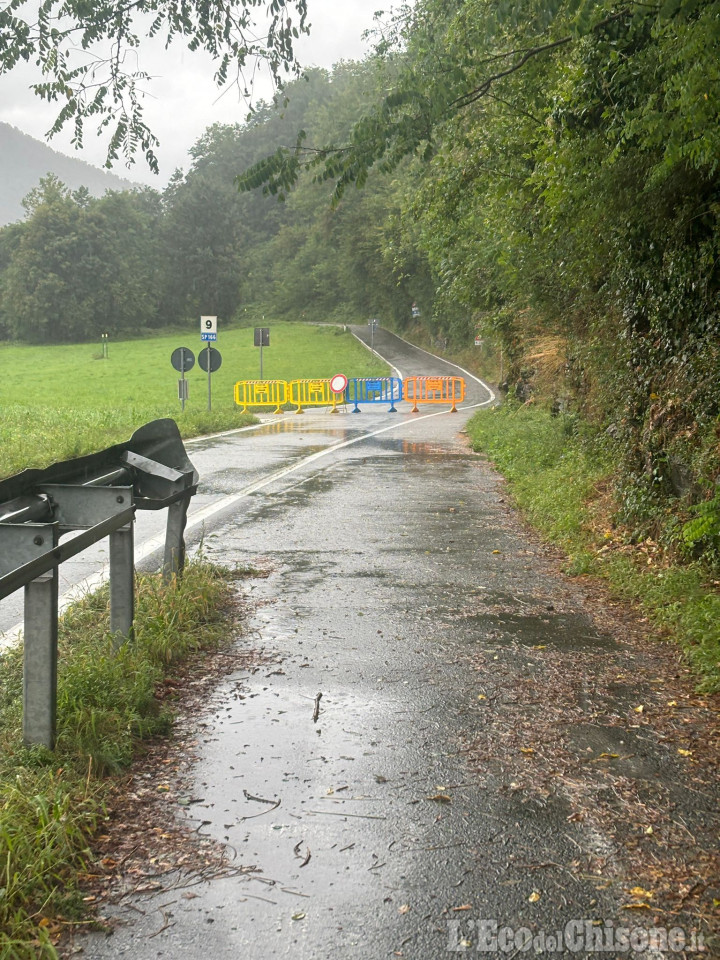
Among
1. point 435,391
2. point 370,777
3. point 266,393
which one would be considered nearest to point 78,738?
point 370,777

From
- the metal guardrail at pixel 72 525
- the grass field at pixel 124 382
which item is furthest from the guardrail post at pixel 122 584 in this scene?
the grass field at pixel 124 382

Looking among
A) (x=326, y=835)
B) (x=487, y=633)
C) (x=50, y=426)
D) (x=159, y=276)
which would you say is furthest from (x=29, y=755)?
(x=159, y=276)

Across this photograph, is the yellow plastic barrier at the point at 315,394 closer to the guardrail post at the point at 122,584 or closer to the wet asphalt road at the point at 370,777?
the wet asphalt road at the point at 370,777

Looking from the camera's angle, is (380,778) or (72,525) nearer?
(380,778)

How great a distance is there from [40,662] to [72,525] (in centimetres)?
97

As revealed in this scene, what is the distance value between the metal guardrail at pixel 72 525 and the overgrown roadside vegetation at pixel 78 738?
187 mm

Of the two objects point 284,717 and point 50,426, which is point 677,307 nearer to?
point 284,717

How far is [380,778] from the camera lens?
400cm

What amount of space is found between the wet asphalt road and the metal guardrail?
750mm

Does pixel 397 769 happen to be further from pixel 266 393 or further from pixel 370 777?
pixel 266 393

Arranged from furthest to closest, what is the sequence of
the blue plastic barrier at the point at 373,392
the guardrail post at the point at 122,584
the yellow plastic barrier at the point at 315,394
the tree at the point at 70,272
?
the tree at the point at 70,272 → the blue plastic barrier at the point at 373,392 → the yellow plastic barrier at the point at 315,394 → the guardrail post at the point at 122,584

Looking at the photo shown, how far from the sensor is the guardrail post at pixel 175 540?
6.64 metres

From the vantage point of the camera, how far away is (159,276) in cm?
9769

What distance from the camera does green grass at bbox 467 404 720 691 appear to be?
601 cm
